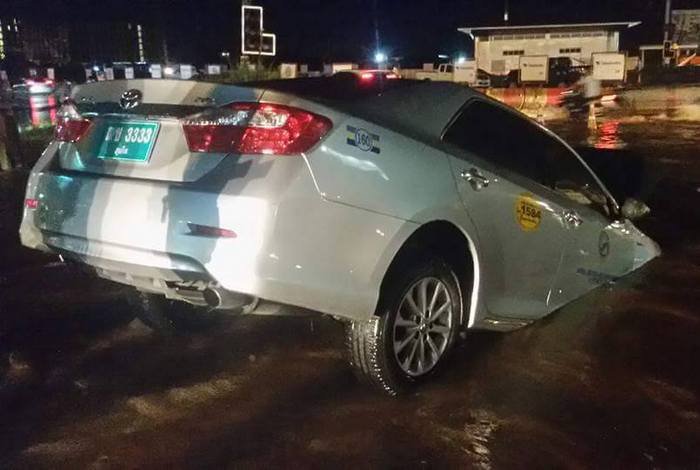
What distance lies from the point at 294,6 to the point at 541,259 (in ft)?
201

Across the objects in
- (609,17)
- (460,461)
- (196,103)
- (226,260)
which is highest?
(609,17)

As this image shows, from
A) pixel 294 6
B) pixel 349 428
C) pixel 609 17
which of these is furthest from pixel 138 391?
pixel 294 6

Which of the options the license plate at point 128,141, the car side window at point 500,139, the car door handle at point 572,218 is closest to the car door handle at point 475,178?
the car side window at point 500,139

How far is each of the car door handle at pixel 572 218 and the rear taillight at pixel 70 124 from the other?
2678 mm

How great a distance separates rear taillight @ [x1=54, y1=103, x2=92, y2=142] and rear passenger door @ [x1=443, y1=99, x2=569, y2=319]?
1.78m

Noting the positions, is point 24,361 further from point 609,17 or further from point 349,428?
point 609,17

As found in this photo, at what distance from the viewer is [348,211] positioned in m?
3.42

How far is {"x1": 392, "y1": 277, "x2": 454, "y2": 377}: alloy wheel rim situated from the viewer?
393 cm

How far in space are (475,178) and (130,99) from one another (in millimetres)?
1712

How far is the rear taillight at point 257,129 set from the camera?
3.34 metres

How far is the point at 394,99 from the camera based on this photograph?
392 centimetres

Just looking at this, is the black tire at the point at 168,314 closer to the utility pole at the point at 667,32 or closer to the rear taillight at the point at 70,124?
the rear taillight at the point at 70,124

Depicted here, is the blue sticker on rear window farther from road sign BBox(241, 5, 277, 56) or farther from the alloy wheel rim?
road sign BBox(241, 5, 277, 56)

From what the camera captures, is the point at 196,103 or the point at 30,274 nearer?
the point at 196,103
